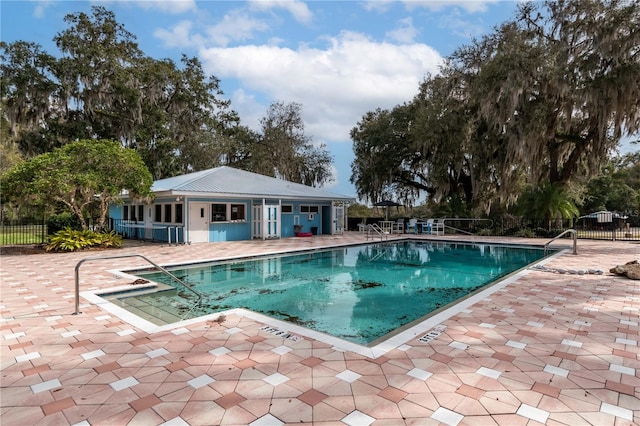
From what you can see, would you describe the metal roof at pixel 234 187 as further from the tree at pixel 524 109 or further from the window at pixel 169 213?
the tree at pixel 524 109

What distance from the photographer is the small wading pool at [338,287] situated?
5363 mm

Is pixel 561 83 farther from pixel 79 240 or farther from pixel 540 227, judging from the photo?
pixel 79 240

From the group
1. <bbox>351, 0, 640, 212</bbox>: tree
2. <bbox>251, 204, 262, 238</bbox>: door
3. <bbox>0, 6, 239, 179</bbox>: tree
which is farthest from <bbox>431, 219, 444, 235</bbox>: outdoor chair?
<bbox>0, 6, 239, 179</bbox>: tree

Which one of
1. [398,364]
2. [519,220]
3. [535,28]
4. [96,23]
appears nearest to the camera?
[398,364]

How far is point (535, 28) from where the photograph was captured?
1541 centimetres

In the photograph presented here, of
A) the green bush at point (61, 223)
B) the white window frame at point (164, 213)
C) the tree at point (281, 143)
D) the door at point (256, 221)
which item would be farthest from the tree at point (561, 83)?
the green bush at point (61, 223)

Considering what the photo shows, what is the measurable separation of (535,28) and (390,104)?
8.38 meters

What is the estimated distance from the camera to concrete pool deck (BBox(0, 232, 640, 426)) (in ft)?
7.89

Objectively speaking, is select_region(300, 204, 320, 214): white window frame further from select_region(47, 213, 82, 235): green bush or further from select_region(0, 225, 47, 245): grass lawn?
select_region(0, 225, 47, 245): grass lawn

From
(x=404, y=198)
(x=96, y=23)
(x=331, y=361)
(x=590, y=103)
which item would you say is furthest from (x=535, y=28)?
(x=96, y=23)

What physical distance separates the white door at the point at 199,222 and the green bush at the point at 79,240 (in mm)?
2525

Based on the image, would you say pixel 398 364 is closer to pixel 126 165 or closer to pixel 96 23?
pixel 126 165

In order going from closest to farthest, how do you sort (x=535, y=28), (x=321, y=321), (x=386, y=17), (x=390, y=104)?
(x=321, y=321)
(x=386, y=17)
(x=535, y=28)
(x=390, y=104)

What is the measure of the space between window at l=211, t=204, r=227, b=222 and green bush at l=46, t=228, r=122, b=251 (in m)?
3.45
